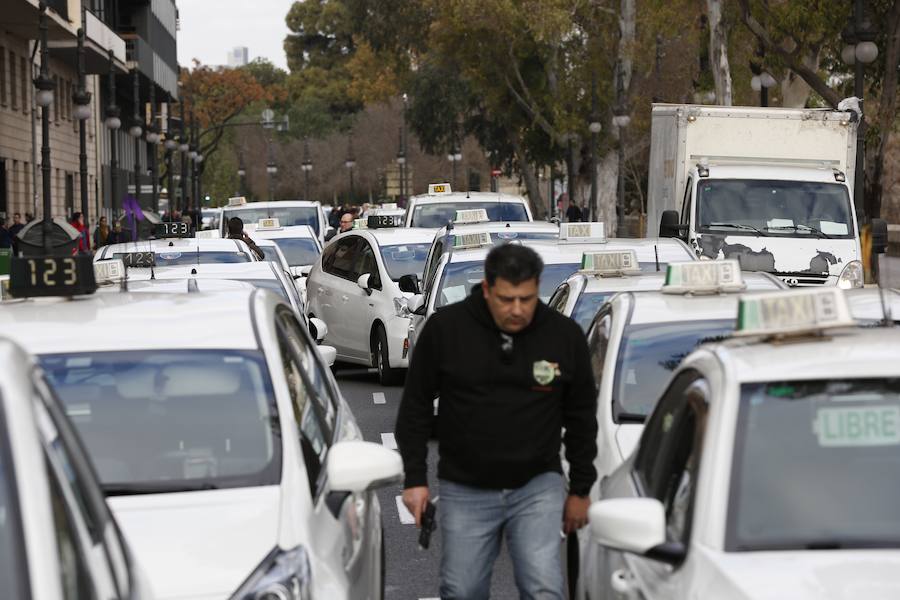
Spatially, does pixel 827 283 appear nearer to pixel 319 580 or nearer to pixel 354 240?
Result: pixel 354 240

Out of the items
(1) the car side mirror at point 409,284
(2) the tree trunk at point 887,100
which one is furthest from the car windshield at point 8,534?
(2) the tree trunk at point 887,100

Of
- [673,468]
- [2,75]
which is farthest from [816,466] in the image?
[2,75]

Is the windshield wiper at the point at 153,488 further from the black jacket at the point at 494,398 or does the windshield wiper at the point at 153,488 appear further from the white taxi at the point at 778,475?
the white taxi at the point at 778,475

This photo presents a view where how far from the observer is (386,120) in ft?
380

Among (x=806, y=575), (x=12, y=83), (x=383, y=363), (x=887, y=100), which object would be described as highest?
(x=12, y=83)

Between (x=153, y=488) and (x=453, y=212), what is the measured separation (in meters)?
22.3

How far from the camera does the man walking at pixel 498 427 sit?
6.30 metres

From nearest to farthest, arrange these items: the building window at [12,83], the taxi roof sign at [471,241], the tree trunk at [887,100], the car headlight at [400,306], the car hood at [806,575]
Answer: the car hood at [806,575] → the taxi roof sign at [471,241] → the car headlight at [400,306] → the tree trunk at [887,100] → the building window at [12,83]

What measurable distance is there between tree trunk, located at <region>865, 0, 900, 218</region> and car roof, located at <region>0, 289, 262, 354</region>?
2460 centimetres

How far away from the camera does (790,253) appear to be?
20.8m

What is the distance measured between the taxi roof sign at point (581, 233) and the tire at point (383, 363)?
4.00 metres

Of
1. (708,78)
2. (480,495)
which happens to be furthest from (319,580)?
(708,78)

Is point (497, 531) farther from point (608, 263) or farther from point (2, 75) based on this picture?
point (2, 75)

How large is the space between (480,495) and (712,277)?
302cm
